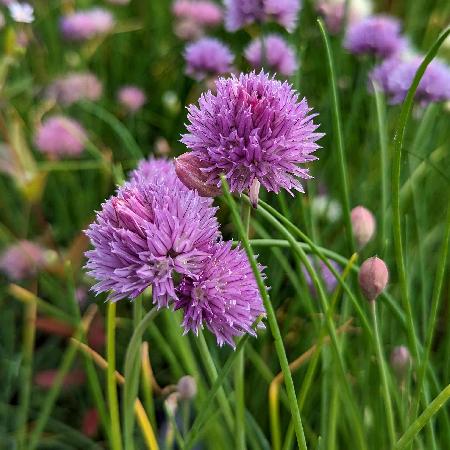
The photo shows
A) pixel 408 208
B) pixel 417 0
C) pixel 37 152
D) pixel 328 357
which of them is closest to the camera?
pixel 328 357

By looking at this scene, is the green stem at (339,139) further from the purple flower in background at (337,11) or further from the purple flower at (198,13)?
the purple flower at (198,13)

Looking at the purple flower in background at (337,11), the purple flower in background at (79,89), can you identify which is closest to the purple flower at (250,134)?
the purple flower in background at (337,11)

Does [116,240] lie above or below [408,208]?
below

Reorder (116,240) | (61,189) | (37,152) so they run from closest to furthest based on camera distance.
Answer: (116,240)
(61,189)
(37,152)

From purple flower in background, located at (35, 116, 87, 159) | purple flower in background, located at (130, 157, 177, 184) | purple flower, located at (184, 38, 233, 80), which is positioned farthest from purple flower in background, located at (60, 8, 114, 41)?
purple flower in background, located at (130, 157, 177, 184)

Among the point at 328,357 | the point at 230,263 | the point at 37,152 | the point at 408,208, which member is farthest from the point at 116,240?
the point at 37,152

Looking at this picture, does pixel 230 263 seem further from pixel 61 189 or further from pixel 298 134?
pixel 61 189
